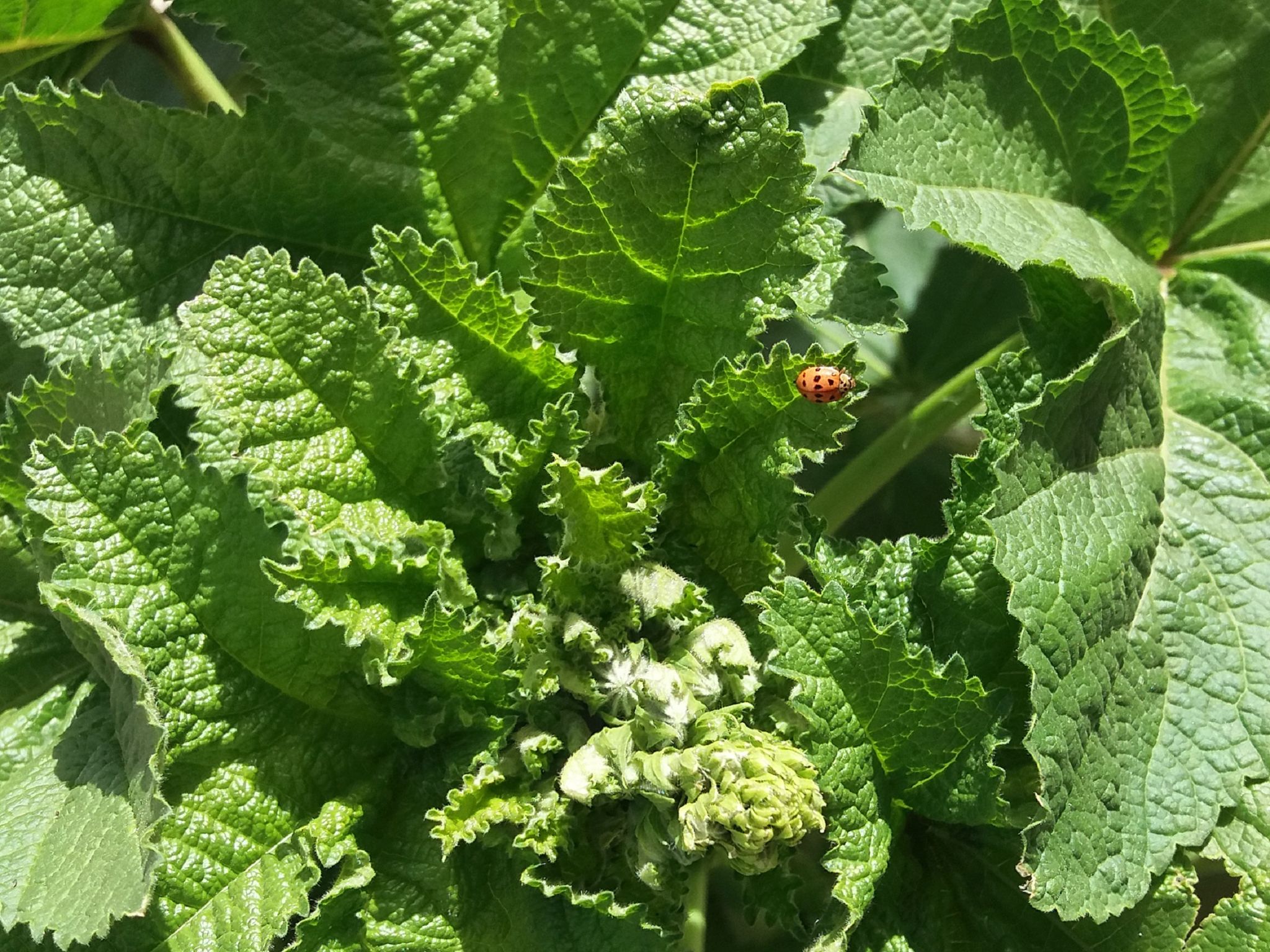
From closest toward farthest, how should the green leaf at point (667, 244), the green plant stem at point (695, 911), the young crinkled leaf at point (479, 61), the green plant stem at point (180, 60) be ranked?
1. the green leaf at point (667, 244)
2. the green plant stem at point (695, 911)
3. the young crinkled leaf at point (479, 61)
4. the green plant stem at point (180, 60)

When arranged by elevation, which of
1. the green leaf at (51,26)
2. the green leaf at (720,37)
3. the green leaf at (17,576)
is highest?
the green leaf at (51,26)

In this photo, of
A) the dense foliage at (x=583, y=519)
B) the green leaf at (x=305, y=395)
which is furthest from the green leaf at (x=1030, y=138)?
the green leaf at (x=305, y=395)

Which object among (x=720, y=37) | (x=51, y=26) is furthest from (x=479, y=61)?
(x=51, y=26)

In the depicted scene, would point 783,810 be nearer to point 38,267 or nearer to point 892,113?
point 892,113

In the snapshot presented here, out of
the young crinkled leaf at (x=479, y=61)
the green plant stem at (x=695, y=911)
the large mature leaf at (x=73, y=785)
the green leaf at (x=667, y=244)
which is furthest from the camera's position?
the young crinkled leaf at (x=479, y=61)

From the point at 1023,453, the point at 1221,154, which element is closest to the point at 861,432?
the point at 1221,154

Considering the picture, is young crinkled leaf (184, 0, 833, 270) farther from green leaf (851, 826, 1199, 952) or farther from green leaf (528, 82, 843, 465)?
green leaf (851, 826, 1199, 952)

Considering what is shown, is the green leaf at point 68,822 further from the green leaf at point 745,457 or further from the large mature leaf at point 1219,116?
the large mature leaf at point 1219,116

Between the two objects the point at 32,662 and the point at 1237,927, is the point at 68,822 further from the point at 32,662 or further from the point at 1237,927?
the point at 1237,927
